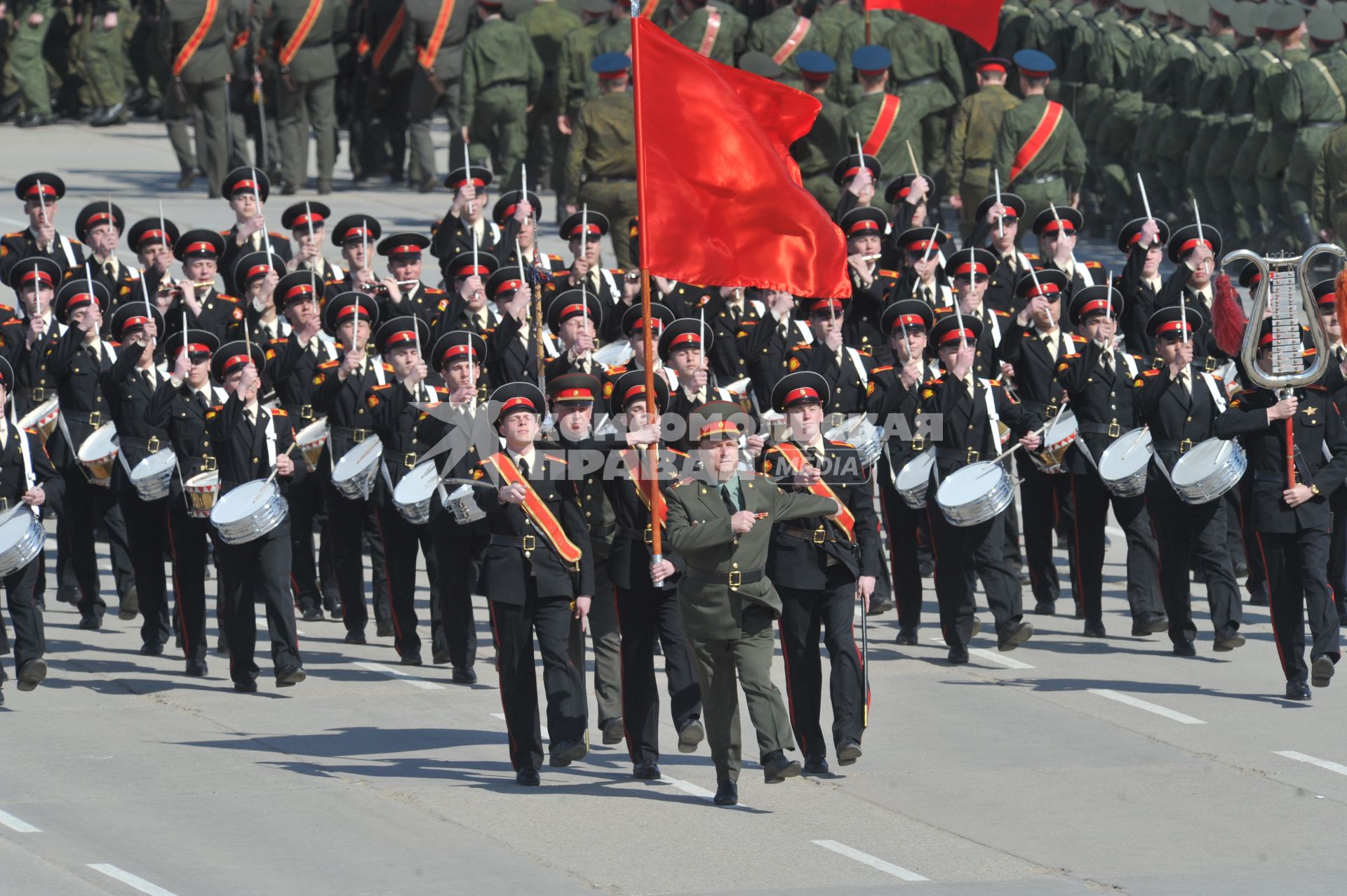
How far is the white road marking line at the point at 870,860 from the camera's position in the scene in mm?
10633

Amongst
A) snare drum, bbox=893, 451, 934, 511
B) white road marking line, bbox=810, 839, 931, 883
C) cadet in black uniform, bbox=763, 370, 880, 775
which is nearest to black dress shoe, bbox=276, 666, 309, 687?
cadet in black uniform, bbox=763, 370, 880, 775

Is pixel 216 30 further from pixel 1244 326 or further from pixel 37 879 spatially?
pixel 37 879

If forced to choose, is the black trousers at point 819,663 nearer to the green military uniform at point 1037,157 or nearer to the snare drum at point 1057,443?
the snare drum at point 1057,443

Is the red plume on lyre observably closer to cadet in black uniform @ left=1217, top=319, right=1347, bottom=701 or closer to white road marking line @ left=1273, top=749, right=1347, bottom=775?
cadet in black uniform @ left=1217, top=319, right=1347, bottom=701

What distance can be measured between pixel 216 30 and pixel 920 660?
1287cm

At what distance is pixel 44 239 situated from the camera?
18.3 meters

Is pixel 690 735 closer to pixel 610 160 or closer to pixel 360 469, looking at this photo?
pixel 360 469

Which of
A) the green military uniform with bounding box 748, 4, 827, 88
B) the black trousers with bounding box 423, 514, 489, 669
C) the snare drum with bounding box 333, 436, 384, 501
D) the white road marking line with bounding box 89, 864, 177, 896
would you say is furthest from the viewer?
the green military uniform with bounding box 748, 4, 827, 88

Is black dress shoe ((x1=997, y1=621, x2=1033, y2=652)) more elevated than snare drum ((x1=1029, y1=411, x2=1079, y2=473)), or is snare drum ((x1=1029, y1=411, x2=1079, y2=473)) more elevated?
snare drum ((x1=1029, y1=411, x2=1079, y2=473))

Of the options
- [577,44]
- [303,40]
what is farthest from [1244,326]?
[303,40]

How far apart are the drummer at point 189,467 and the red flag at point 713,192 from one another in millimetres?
3142

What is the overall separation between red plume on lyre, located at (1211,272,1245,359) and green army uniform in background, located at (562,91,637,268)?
573cm

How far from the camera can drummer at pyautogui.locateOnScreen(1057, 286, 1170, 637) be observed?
1505 centimetres

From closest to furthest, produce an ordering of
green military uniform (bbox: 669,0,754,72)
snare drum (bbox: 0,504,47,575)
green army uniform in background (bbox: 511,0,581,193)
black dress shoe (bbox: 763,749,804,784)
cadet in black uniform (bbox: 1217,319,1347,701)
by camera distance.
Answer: black dress shoe (bbox: 763,749,804,784), snare drum (bbox: 0,504,47,575), cadet in black uniform (bbox: 1217,319,1347,701), green military uniform (bbox: 669,0,754,72), green army uniform in background (bbox: 511,0,581,193)
